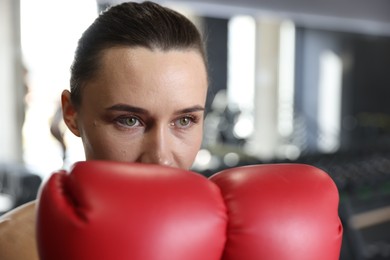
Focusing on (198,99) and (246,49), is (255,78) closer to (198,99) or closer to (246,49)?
A: (246,49)

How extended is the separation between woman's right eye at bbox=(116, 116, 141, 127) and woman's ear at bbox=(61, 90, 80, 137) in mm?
157

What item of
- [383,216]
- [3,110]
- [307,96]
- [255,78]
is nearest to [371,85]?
[307,96]

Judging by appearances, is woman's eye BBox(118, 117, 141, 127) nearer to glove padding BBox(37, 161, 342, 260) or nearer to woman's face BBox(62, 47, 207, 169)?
woman's face BBox(62, 47, 207, 169)

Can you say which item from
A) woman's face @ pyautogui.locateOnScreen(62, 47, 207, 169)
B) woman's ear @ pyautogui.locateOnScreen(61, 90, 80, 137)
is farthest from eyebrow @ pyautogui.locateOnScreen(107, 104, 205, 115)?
Result: woman's ear @ pyautogui.locateOnScreen(61, 90, 80, 137)

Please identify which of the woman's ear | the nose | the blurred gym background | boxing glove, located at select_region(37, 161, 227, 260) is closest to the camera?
boxing glove, located at select_region(37, 161, 227, 260)

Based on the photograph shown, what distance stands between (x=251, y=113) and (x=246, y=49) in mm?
865

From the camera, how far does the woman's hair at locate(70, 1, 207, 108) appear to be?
83 centimetres

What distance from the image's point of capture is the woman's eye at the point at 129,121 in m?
0.79

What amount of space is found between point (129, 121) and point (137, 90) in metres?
0.05

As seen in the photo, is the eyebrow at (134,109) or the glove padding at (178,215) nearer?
the glove padding at (178,215)

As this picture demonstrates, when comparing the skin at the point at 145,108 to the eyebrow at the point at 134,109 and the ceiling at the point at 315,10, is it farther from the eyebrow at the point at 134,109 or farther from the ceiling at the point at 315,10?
the ceiling at the point at 315,10

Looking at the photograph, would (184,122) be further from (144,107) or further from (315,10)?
(315,10)

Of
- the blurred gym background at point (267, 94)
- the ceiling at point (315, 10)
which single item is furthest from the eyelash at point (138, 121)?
the ceiling at point (315, 10)

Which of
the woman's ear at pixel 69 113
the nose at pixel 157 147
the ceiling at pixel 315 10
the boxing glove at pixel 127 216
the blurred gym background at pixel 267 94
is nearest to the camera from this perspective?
the boxing glove at pixel 127 216
